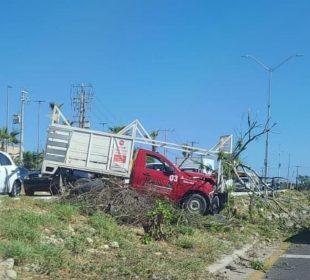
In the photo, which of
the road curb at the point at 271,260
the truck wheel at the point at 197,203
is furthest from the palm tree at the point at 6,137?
the road curb at the point at 271,260

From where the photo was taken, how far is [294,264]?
11.4m

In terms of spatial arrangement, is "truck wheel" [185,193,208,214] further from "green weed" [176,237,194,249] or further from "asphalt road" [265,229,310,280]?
"green weed" [176,237,194,249]

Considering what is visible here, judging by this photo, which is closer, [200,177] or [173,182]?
[173,182]

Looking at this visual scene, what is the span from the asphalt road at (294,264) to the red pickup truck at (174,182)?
4.35 meters

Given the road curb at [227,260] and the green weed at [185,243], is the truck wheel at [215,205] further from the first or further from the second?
the green weed at [185,243]

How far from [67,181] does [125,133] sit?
8.91 ft

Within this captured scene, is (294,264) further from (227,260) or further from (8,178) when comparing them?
(8,178)

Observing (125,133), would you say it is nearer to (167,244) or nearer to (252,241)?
(252,241)

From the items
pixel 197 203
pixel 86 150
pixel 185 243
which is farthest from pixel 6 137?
pixel 185 243

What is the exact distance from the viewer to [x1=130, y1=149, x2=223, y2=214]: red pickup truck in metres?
19.0

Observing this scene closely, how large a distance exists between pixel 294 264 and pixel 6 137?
2124 inches

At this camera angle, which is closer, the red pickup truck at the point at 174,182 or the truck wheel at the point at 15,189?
the truck wheel at the point at 15,189

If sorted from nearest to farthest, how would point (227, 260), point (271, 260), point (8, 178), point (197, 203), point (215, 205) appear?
point (227, 260)
point (271, 260)
point (8, 178)
point (197, 203)
point (215, 205)

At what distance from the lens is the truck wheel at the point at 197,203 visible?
19.1 meters
